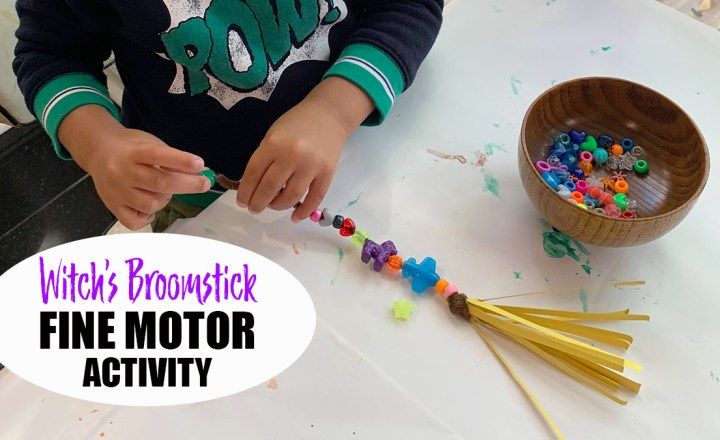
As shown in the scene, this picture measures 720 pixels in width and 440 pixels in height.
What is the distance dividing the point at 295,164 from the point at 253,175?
0.12 ft

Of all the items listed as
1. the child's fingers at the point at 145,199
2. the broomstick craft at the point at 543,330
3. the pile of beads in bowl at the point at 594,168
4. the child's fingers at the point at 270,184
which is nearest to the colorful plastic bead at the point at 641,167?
the pile of beads in bowl at the point at 594,168

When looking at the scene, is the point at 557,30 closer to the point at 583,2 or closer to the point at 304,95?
the point at 583,2

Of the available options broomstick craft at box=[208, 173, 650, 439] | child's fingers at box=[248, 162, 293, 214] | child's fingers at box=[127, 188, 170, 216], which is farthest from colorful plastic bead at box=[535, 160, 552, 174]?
child's fingers at box=[127, 188, 170, 216]

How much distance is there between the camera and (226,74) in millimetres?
573

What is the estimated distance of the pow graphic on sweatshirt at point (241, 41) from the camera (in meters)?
0.54

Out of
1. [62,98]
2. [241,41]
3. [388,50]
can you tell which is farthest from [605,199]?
[62,98]

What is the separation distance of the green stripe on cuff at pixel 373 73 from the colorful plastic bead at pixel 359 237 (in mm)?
125

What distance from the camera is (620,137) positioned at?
57 centimetres

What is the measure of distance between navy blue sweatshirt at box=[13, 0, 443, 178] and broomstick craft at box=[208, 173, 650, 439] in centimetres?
16

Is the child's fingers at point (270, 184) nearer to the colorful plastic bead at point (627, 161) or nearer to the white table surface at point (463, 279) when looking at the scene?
the white table surface at point (463, 279)

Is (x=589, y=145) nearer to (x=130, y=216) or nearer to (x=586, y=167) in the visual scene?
(x=586, y=167)

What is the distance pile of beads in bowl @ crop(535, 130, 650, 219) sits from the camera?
1.73ft

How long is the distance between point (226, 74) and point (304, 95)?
87 millimetres

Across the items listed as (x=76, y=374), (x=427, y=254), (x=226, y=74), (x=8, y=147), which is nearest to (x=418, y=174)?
(x=427, y=254)
